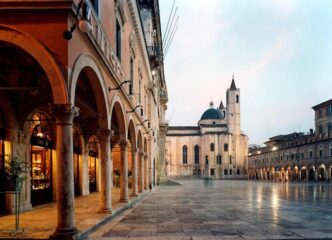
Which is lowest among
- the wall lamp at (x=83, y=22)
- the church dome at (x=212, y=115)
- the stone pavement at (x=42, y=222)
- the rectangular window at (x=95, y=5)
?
the stone pavement at (x=42, y=222)

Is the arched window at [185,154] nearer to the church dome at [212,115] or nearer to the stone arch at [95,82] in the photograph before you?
the church dome at [212,115]

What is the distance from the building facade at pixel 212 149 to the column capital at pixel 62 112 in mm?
92559

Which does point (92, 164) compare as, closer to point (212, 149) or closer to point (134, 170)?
point (134, 170)

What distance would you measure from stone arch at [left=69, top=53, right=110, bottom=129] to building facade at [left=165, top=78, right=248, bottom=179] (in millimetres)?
88631

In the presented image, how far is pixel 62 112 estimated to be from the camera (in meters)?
8.63

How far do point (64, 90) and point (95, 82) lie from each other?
313cm

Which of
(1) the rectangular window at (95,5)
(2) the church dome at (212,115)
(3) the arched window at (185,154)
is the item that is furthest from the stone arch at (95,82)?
(2) the church dome at (212,115)

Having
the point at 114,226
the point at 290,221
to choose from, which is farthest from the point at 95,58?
the point at 290,221

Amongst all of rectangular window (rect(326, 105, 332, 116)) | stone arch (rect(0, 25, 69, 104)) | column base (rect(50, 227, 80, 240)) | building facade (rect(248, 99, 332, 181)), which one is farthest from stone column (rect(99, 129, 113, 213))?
rectangular window (rect(326, 105, 332, 116))

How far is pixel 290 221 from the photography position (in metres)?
12.0

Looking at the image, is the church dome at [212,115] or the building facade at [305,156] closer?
the building facade at [305,156]

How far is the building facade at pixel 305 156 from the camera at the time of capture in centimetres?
6125

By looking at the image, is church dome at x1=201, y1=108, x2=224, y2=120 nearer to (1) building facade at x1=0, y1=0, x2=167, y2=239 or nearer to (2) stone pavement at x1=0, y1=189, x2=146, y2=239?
(1) building facade at x1=0, y1=0, x2=167, y2=239

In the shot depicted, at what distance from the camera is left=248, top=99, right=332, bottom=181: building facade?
2411 inches
